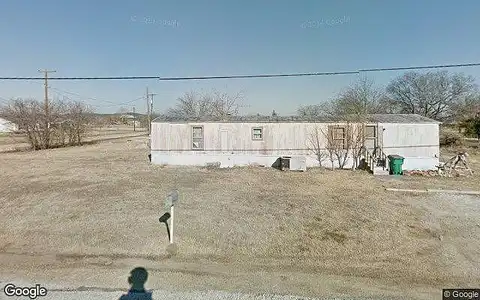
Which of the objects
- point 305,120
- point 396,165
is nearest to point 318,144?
point 305,120

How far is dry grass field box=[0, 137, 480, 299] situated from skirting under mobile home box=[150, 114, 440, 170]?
4732 millimetres

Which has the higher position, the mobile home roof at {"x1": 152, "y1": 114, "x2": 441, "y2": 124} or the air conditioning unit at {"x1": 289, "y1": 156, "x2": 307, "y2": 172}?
the mobile home roof at {"x1": 152, "y1": 114, "x2": 441, "y2": 124}

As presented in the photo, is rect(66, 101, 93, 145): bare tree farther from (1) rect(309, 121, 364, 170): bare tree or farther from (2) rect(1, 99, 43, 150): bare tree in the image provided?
→ (1) rect(309, 121, 364, 170): bare tree

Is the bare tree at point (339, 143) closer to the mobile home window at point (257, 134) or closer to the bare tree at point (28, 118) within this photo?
the mobile home window at point (257, 134)

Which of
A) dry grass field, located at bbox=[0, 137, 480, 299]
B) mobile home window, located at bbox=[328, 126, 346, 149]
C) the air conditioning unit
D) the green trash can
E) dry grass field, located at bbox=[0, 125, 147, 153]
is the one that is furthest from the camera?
dry grass field, located at bbox=[0, 125, 147, 153]

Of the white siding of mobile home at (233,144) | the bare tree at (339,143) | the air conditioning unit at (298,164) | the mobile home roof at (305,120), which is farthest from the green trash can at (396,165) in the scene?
the air conditioning unit at (298,164)

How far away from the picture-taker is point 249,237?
252 inches

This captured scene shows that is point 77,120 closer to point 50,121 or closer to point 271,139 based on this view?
point 50,121

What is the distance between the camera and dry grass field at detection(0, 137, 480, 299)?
4.64m

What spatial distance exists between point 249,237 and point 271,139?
10.5 meters

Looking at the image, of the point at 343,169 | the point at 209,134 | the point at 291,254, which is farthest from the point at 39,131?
the point at 291,254

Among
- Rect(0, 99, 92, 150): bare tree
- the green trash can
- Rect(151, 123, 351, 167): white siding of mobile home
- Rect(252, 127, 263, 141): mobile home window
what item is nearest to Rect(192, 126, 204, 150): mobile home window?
Rect(151, 123, 351, 167): white siding of mobile home

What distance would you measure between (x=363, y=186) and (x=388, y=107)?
3622 centimetres

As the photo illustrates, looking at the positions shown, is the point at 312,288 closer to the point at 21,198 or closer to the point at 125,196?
the point at 125,196
